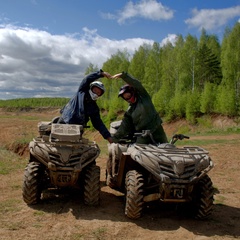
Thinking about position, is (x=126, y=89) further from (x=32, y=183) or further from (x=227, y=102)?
(x=227, y=102)

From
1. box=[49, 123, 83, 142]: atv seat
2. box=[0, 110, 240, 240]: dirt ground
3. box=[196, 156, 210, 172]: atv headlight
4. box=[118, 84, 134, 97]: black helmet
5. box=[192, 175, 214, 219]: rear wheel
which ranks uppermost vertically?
box=[118, 84, 134, 97]: black helmet

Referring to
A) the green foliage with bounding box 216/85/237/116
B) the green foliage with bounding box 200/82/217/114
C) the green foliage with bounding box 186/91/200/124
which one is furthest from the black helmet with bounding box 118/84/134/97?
the green foliage with bounding box 186/91/200/124

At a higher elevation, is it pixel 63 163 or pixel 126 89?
pixel 126 89

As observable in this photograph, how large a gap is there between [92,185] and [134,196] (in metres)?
1.00

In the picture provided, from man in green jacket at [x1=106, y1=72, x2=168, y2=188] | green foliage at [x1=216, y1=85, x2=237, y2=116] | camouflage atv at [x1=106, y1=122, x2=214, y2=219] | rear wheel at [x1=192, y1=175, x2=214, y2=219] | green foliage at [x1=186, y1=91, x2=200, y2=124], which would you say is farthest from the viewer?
green foliage at [x1=186, y1=91, x2=200, y2=124]

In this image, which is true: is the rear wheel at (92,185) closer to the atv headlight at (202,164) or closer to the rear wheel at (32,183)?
the rear wheel at (32,183)

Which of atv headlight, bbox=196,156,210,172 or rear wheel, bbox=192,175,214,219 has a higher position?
atv headlight, bbox=196,156,210,172

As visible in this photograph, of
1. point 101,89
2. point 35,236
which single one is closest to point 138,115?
point 101,89

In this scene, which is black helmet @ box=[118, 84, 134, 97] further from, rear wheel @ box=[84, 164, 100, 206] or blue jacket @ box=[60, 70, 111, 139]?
rear wheel @ box=[84, 164, 100, 206]

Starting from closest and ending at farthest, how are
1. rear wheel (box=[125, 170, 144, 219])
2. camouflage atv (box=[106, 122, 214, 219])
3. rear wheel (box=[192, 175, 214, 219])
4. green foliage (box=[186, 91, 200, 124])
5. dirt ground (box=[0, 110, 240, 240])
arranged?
dirt ground (box=[0, 110, 240, 240]) < camouflage atv (box=[106, 122, 214, 219]) < rear wheel (box=[125, 170, 144, 219]) < rear wheel (box=[192, 175, 214, 219]) < green foliage (box=[186, 91, 200, 124])

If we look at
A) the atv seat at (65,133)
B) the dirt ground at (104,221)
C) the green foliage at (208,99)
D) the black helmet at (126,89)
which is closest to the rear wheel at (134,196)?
the dirt ground at (104,221)

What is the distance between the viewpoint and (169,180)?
5.09 m

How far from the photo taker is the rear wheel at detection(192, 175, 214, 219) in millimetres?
5449

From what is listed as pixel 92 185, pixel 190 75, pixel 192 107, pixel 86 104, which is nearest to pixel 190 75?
pixel 190 75
